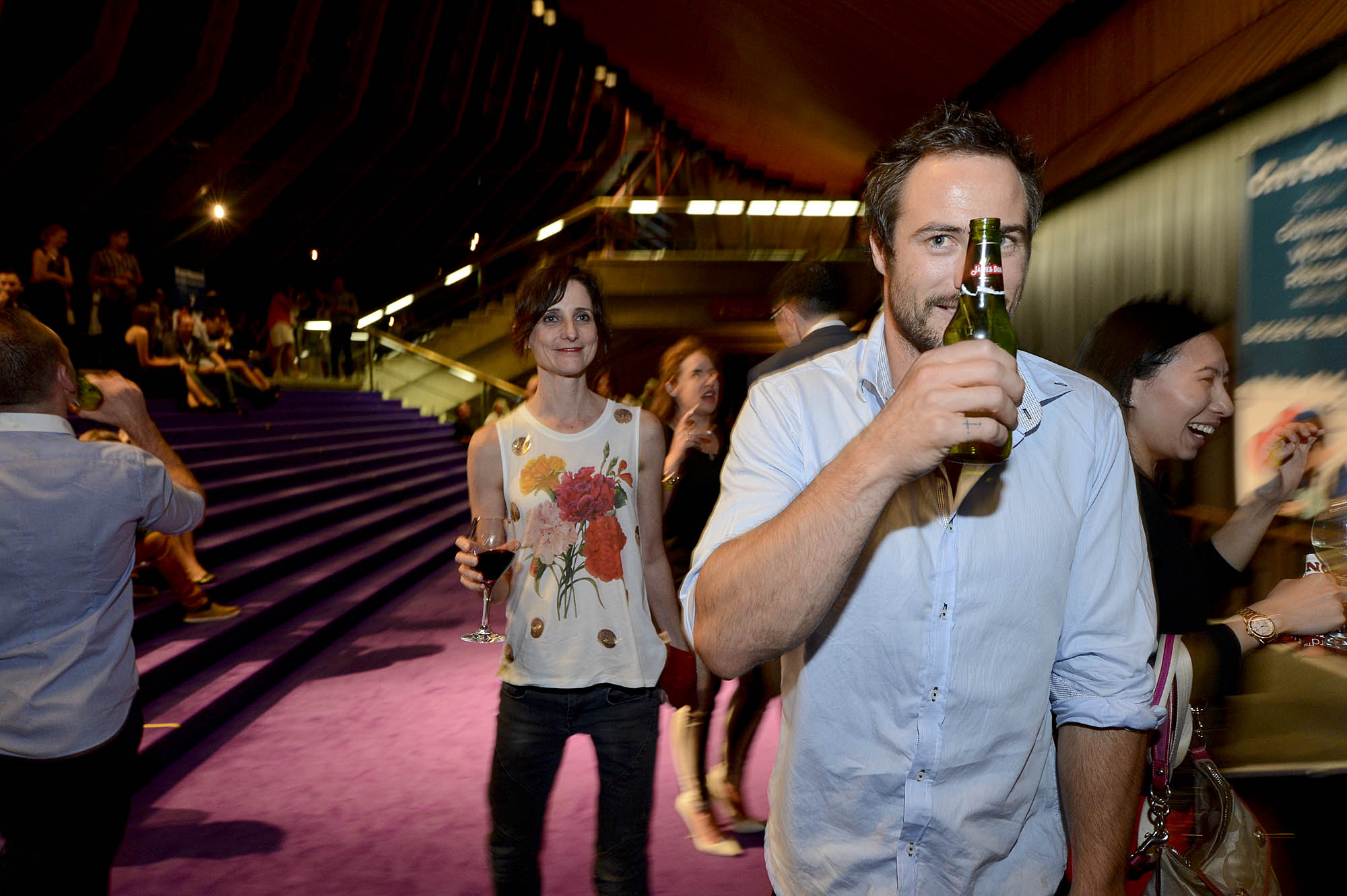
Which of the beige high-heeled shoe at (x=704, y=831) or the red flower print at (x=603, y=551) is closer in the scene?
the red flower print at (x=603, y=551)

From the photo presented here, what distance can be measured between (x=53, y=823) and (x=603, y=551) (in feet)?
4.37

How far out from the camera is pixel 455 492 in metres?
12.0

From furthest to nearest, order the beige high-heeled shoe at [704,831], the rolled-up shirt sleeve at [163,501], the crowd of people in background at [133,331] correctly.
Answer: the crowd of people in background at [133,331] < the beige high-heeled shoe at [704,831] < the rolled-up shirt sleeve at [163,501]

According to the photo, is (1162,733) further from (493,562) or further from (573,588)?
(493,562)

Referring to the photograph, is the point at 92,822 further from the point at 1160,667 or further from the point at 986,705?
the point at 1160,667

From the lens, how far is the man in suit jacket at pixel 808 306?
3.43 meters

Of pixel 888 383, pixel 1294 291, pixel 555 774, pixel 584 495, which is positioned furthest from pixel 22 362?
pixel 1294 291

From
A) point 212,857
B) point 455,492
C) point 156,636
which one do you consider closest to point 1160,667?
point 212,857

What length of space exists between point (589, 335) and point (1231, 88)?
3.55m

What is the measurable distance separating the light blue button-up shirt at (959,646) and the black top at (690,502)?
2031mm

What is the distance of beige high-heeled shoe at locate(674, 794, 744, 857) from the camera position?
319 centimetres

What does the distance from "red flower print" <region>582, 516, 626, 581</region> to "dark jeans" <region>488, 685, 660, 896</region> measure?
284 mm

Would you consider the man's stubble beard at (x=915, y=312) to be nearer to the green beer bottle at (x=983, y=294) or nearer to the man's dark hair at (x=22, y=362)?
the green beer bottle at (x=983, y=294)

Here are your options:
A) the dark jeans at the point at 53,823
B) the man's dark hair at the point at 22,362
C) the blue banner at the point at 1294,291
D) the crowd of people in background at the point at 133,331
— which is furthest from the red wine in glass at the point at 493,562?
the crowd of people in background at the point at 133,331
